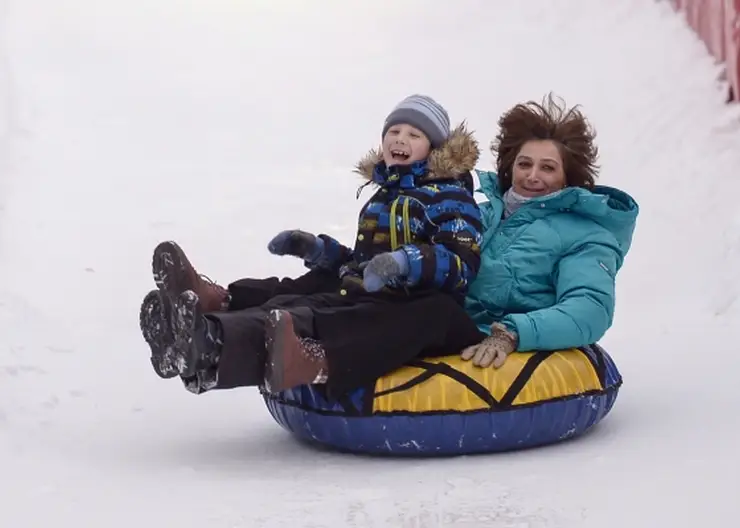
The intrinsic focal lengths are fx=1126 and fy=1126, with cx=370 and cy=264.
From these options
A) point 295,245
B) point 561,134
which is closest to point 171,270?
point 295,245

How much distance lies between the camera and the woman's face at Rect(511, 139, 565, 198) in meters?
3.66

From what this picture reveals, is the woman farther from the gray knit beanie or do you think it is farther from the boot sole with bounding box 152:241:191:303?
the boot sole with bounding box 152:241:191:303

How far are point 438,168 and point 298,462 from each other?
0.95 metres

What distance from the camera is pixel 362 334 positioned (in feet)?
9.89

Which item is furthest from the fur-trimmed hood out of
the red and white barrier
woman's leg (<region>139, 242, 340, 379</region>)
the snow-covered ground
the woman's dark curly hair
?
the red and white barrier

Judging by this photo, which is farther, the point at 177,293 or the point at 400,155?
the point at 400,155

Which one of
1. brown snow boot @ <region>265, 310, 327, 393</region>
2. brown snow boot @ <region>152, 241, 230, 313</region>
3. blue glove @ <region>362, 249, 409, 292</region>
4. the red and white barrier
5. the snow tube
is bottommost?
the snow tube

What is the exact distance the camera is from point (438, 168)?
10.9 feet

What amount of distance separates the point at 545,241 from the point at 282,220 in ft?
11.6

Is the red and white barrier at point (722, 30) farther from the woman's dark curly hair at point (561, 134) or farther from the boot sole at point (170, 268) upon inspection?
the boot sole at point (170, 268)

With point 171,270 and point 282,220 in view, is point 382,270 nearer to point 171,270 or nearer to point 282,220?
point 171,270

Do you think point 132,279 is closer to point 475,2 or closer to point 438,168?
point 438,168

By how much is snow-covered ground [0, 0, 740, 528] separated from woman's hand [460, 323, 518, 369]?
0.28 metres

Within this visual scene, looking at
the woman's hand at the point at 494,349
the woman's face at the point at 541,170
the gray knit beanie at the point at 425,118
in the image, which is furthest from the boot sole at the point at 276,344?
the woman's face at the point at 541,170
